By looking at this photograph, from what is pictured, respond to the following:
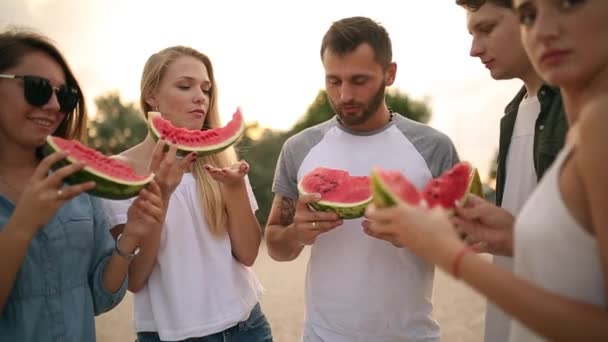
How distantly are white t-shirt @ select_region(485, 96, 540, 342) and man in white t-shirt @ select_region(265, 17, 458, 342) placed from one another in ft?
1.30

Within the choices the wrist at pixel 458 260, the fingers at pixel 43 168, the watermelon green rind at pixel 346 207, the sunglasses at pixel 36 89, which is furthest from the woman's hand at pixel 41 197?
the wrist at pixel 458 260

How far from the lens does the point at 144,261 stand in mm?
2996

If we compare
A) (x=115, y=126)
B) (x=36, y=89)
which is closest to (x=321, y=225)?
(x=36, y=89)

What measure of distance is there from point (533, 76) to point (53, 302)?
10.3ft

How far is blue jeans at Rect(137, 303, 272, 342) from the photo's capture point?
3102 millimetres

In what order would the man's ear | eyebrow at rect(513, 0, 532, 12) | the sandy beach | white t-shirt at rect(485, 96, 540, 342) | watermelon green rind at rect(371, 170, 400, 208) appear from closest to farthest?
eyebrow at rect(513, 0, 532, 12) → watermelon green rind at rect(371, 170, 400, 208) → white t-shirt at rect(485, 96, 540, 342) → the man's ear → the sandy beach

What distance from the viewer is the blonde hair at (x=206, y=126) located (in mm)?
3230

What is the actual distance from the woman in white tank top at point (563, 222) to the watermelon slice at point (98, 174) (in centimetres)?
161

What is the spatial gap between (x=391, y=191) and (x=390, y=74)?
2.05 m

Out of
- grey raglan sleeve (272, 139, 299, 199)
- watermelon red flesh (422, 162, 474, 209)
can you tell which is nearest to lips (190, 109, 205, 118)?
grey raglan sleeve (272, 139, 299, 199)

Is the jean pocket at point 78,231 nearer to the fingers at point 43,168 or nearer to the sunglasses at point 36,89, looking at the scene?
the fingers at point 43,168

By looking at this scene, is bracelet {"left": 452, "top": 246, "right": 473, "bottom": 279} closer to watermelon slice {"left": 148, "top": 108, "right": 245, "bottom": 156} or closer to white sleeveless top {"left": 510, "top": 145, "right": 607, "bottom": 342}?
white sleeveless top {"left": 510, "top": 145, "right": 607, "bottom": 342}

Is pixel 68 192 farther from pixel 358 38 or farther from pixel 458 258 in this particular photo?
pixel 358 38

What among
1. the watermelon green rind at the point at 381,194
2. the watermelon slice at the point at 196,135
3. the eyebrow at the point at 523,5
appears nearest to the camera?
the eyebrow at the point at 523,5
